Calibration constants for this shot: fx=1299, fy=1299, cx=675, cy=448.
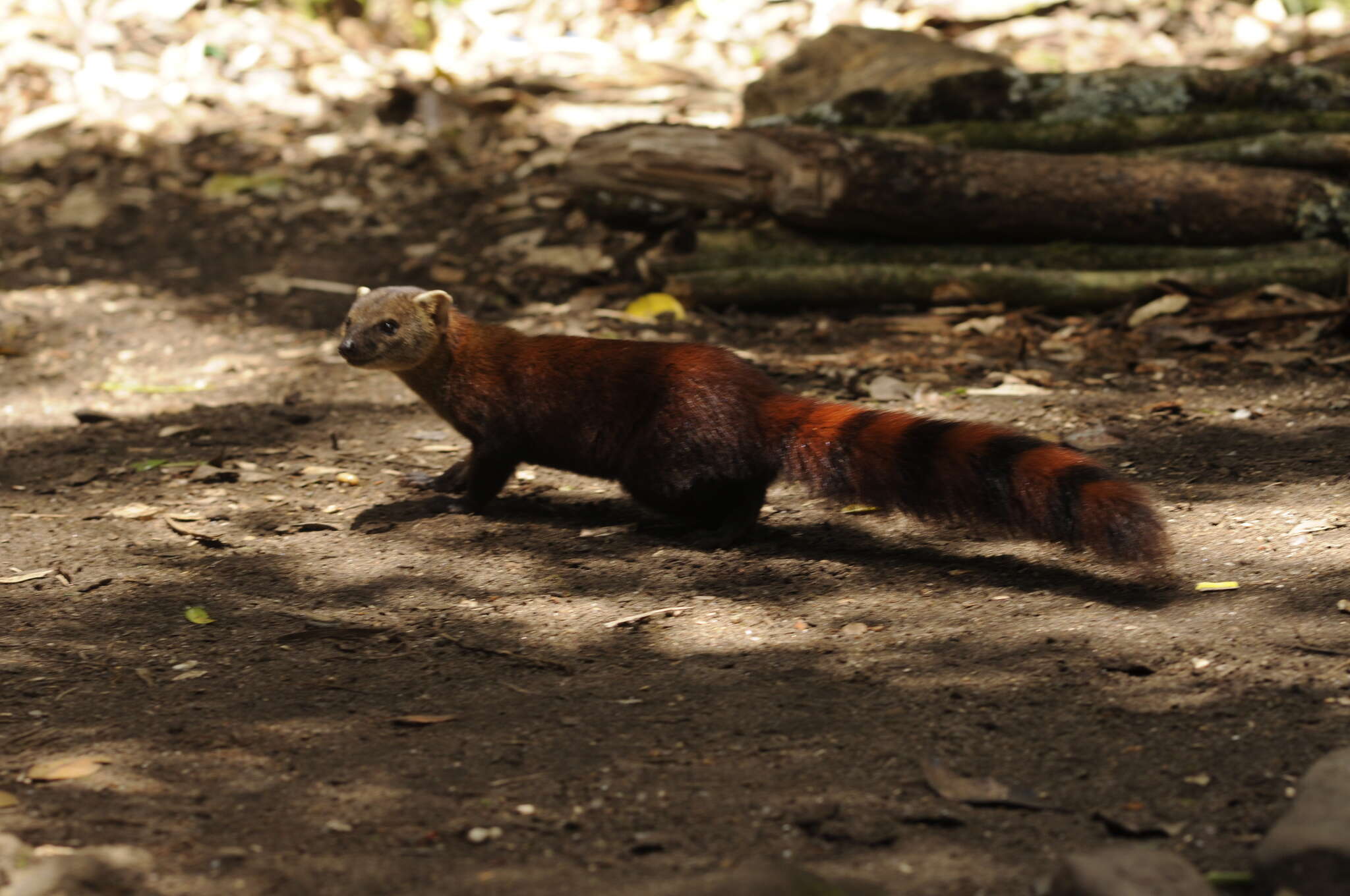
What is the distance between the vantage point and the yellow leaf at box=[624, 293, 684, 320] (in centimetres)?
728

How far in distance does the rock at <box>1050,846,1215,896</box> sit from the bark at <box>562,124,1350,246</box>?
16.7 feet

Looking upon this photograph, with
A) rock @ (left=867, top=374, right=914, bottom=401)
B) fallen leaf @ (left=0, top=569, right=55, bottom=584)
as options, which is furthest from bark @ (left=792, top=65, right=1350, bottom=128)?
fallen leaf @ (left=0, top=569, right=55, bottom=584)

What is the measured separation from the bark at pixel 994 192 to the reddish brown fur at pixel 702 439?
2.67 meters

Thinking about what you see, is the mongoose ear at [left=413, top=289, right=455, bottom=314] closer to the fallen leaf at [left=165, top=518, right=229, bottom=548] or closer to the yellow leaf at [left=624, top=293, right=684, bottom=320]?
the fallen leaf at [left=165, top=518, right=229, bottom=548]

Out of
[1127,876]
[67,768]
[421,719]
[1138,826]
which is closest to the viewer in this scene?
[1127,876]

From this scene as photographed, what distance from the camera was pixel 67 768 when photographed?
305cm

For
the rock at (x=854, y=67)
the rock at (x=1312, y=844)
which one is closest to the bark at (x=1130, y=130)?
the rock at (x=854, y=67)

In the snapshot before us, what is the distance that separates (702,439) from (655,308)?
3040mm

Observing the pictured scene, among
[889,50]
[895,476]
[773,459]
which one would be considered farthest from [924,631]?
[889,50]

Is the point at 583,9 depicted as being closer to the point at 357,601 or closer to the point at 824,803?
the point at 357,601

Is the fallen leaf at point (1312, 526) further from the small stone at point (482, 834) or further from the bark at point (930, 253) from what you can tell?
the bark at point (930, 253)

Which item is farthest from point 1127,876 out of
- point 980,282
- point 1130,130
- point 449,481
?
point 1130,130

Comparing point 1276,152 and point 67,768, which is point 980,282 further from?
point 67,768

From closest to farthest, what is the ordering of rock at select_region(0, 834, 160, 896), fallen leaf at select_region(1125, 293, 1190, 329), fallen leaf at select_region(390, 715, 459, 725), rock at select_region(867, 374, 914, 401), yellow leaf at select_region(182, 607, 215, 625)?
rock at select_region(0, 834, 160, 896)
fallen leaf at select_region(390, 715, 459, 725)
yellow leaf at select_region(182, 607, 215, 625)
rock at select_region(867, 374, 914, 401)
fallen leaf at select_region(1125, 293, 1190, 329)
